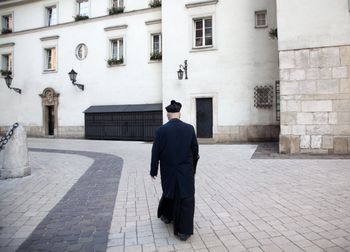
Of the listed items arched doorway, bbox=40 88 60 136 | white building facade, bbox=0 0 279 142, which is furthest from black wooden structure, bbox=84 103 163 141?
arched doorway, bbox=40 88 60 136

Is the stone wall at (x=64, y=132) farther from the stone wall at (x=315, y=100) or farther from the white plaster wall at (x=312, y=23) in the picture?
the white plaster wall at (x=312, y=23)

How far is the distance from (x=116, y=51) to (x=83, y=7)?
4.04m

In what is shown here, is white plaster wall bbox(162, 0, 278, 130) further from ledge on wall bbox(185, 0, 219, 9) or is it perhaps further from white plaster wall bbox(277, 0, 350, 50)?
white plaster wall bbox(277, 0, 350, 50)

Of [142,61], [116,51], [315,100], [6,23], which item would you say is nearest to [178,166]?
[315,100]

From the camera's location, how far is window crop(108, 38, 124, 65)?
19005 millimetres

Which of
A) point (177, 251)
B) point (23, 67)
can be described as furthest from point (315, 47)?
point (23, 67)

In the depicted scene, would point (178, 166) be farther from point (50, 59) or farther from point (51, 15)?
point (51, 15)

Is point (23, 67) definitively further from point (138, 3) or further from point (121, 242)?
point (121, 242)

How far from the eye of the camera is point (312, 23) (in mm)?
10617

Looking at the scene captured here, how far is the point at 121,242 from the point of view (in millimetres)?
3588

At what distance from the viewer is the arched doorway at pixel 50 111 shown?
2088 cm

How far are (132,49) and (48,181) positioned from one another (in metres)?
13.0

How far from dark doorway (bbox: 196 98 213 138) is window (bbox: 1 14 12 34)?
16010 millimetres

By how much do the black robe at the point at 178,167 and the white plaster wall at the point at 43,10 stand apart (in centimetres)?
1643
